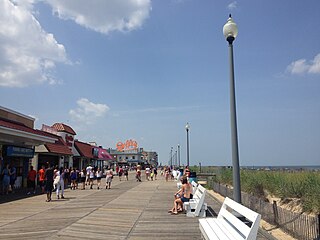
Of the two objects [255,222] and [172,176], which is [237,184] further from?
[172,176]

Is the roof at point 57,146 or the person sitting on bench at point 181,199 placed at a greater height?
the roof at point 57,146

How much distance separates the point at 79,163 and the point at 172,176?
37.8 feet

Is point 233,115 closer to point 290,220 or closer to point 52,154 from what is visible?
point 290,220

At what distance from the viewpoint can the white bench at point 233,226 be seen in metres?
4.78

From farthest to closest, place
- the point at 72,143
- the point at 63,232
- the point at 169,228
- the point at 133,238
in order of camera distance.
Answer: the point at 72,143 < the point at 169,228 < the point at 63,232 < the point at 133,238

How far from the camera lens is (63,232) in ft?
26.2

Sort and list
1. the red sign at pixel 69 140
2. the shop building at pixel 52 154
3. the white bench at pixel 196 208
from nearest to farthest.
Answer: the white bench at pixel 196 208
the shop building at pixel 52 154
the red sign at pixel 69 140

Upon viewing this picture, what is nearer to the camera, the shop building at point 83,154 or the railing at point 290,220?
the railing at point 290,220

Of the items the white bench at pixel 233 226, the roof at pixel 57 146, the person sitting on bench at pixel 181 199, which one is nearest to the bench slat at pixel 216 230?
the white bench at pixel 233 226

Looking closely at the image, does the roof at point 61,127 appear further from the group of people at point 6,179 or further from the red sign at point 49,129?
the group of people at point 6,179

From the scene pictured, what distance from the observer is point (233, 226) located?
21.1 ft

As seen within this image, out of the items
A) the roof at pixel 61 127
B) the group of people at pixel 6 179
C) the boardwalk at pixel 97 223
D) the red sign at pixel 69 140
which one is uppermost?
the roof at pixel 61 127

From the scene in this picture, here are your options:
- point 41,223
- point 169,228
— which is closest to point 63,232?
point 41,223

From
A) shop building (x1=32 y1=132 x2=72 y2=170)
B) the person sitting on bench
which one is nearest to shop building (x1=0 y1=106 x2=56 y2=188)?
shop building (x1=32 y1=132 x2=72 y2=170)
